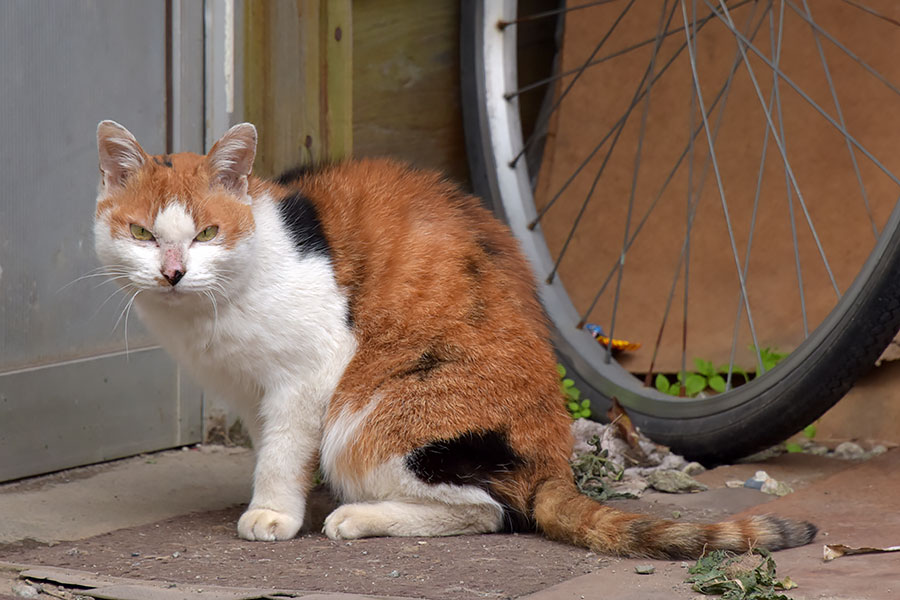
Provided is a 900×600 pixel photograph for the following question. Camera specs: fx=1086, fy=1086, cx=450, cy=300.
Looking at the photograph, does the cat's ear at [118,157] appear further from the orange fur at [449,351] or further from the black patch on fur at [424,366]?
the black patch on fur at [424,366]

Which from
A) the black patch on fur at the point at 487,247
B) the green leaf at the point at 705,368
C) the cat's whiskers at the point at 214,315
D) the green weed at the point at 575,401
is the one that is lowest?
the green weed at the point at 575,401

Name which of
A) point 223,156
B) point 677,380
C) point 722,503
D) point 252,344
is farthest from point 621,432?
point 223,156

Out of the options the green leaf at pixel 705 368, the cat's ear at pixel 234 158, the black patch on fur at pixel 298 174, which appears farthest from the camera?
the green leaf at pixel 705 368

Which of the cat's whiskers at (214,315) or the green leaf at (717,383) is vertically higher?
the cat's whiskers at (214,315)

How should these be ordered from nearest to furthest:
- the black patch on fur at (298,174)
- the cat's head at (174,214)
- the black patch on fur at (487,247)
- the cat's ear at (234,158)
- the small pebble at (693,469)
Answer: the cat's head at (174,214) → the cat's ear at (234,158) → the black patch on fur at (487,247) → the black patch on fur at (298,174) → the small pebble at (693,469)

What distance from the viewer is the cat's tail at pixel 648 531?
2.22m

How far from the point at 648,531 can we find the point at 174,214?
1225mm

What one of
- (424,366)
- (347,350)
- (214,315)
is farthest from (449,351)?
(214,315)

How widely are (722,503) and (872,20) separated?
192 centimetres

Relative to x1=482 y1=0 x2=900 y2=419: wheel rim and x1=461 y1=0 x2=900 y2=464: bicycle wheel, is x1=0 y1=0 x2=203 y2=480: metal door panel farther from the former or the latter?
x1=461 y1=0 x2=900 y2=464: bicycle wheel

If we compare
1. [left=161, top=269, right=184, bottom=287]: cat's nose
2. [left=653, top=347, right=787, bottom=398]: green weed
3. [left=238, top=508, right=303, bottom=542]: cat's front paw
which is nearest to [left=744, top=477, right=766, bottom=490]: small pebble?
[left=653, top=347, right=787, bottom=398]: green weed

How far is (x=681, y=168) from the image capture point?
4.13 meters

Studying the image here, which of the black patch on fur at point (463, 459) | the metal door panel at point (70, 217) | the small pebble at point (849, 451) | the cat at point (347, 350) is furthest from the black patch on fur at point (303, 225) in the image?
the small pebble at point (849, 451)

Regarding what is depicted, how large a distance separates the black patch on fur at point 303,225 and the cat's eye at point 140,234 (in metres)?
0.36
